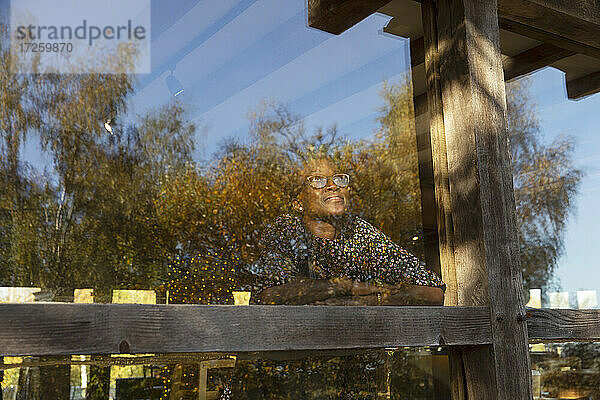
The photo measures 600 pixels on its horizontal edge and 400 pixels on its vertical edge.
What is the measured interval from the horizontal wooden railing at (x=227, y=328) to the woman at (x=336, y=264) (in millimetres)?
443

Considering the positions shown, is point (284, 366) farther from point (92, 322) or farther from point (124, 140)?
point (124, 140)

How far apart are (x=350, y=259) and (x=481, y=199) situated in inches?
32.5

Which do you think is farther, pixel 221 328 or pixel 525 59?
pixel 525 59

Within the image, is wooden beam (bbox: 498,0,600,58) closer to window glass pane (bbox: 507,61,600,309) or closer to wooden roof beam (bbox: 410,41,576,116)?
wooden roof beam (bbox: 410,41,576,116)

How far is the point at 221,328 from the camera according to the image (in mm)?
1175

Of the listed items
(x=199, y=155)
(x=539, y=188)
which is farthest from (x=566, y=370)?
(x=199, y=155)

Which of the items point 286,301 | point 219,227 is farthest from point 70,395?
point 286,301

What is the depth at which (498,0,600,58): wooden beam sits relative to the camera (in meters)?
2.04

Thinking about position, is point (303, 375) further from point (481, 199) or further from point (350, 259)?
point (481, 199)

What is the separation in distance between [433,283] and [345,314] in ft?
2.33

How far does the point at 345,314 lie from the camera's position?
4.38ft

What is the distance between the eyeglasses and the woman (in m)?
0.03

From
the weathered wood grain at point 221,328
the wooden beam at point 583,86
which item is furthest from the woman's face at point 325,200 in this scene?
the weathered wood grain at point 221,328

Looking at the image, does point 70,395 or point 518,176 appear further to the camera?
point 518,176
